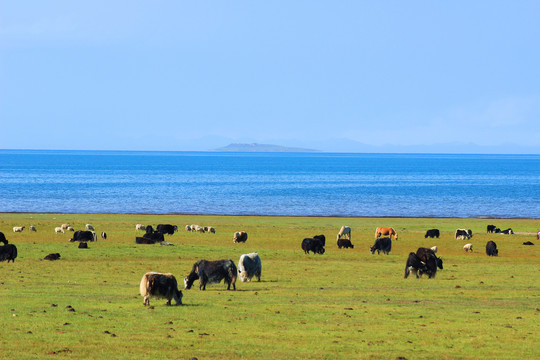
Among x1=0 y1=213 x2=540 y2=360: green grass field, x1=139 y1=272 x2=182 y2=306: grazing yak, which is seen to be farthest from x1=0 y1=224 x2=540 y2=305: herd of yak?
x1=0 y1=213 x2=540 y2=360: green grass field

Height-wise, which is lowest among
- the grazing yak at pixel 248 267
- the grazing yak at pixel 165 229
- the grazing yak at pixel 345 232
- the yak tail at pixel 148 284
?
the grazing yak at pixel 165 229

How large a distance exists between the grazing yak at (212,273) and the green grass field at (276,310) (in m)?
0.63

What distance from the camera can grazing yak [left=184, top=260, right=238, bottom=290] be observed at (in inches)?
1069

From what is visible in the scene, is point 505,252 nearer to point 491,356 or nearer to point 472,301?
point 472,301

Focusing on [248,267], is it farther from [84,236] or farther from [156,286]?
[84,236]

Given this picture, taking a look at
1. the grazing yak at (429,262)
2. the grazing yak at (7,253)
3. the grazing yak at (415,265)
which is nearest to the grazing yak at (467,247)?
the grazing yak at (429,262)

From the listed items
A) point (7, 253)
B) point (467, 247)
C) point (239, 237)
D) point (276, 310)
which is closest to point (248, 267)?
point (276, 310)

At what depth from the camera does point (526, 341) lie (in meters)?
17.6

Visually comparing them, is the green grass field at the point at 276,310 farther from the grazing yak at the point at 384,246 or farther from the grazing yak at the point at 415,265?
the grazing yak at the point at 384,246

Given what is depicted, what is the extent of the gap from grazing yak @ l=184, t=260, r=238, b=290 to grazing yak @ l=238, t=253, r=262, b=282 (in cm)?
243

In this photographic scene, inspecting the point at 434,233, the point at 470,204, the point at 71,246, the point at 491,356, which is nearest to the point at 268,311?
the point at 491,356

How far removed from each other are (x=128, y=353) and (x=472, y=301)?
46.5 ft

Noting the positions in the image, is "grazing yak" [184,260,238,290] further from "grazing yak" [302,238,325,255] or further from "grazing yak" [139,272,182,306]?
"grazing yak" [302,238,325,255]

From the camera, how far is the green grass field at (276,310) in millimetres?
16531
